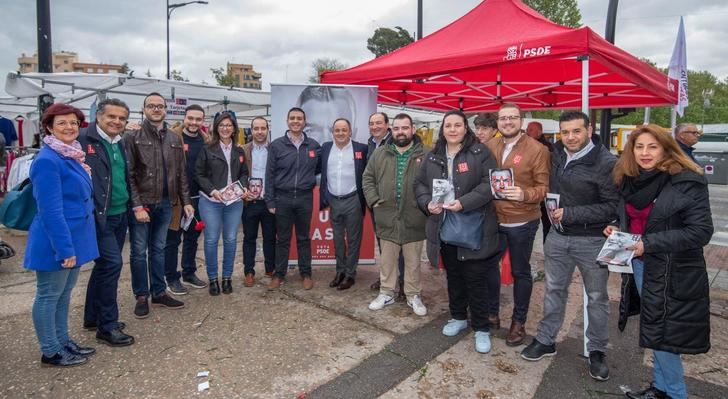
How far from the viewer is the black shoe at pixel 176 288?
4.83 metres

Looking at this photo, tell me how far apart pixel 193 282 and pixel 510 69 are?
5.05 meters

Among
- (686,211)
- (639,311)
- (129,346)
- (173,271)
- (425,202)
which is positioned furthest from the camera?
(173,271)

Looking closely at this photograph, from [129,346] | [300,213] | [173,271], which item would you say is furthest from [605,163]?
[173,271]

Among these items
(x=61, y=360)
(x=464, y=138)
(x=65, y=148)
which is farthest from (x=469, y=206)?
(x=61, y=360)

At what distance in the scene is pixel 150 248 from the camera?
4398mm

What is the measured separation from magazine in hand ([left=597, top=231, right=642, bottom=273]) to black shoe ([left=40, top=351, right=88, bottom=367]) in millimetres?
3637

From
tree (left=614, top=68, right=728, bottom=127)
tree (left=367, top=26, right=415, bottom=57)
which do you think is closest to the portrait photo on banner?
tree (left=367, top=26, right=415, bottom=57)

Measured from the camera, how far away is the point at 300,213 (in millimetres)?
4988

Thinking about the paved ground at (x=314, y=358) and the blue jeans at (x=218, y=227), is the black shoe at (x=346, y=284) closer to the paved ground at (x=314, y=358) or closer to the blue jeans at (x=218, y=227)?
the paved ground at (x=314, y=358)

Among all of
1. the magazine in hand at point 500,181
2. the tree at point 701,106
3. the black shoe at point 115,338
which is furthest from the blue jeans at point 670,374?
the tree at point 701,106

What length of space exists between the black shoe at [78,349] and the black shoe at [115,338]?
154 mm

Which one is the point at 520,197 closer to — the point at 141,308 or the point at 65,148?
the point at 65,148

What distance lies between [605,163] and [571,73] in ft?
12.6

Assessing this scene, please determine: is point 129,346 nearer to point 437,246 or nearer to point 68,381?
point 68,381
